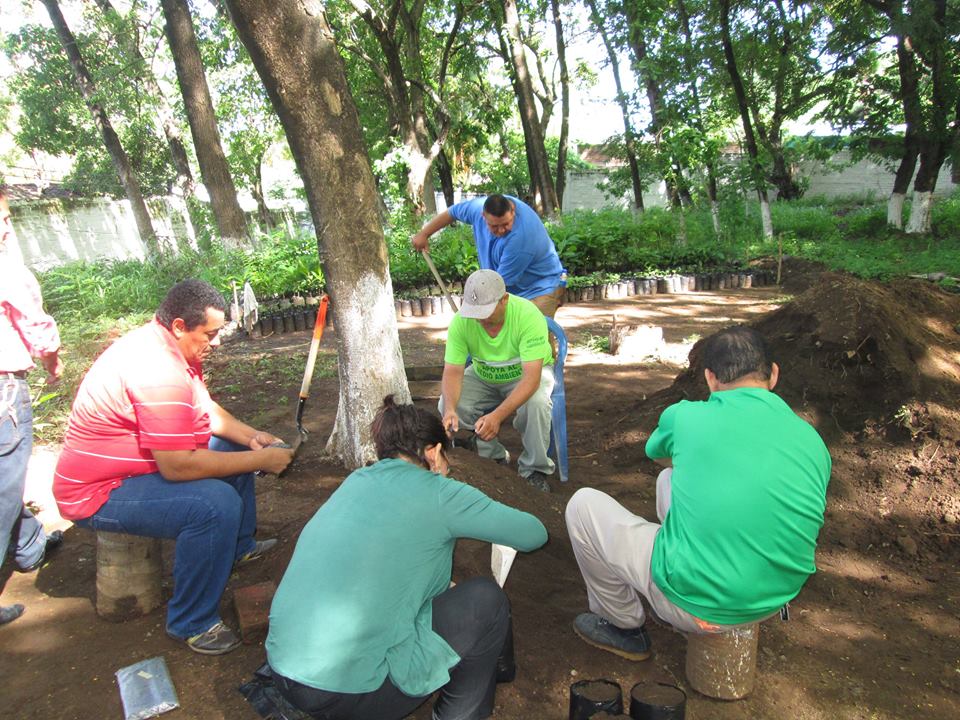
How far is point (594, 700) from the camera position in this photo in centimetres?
207

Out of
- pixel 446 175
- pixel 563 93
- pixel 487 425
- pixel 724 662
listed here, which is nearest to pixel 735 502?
pixel 724 662

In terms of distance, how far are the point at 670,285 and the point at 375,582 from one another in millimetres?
10134

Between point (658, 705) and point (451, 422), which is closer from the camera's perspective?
point (658, 705)

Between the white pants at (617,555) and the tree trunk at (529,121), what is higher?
the tree trunk at (529,121)

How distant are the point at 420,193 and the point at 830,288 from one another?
522 inches

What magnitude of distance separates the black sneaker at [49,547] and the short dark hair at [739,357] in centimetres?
330

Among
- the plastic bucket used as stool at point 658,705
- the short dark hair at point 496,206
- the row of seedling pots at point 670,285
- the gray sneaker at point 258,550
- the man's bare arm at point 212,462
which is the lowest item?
the row of seedling pots at point 670,285

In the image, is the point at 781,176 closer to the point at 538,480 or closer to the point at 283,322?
the point at 283,322

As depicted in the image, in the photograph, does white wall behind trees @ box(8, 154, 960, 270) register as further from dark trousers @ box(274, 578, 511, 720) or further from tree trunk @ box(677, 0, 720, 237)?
dark trousers @ box(274, 578, 511, 720)

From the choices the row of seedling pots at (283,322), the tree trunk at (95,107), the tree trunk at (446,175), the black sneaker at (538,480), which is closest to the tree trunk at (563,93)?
the tree trunk at (446,175)

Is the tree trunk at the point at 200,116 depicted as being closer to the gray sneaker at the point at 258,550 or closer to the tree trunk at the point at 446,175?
the gray sneaker at the point at 258,550

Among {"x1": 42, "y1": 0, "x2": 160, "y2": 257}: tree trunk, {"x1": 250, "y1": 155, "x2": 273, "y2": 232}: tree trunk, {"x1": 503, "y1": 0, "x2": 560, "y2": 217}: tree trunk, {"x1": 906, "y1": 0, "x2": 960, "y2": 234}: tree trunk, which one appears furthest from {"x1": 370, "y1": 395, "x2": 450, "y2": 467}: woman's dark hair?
{"x1": 250, "y1": 155, "x2": 273, "y2": 232}: tree trunk

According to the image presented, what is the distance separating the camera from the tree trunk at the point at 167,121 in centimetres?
1423

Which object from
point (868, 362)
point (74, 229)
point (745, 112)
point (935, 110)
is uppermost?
point (745, 112)
